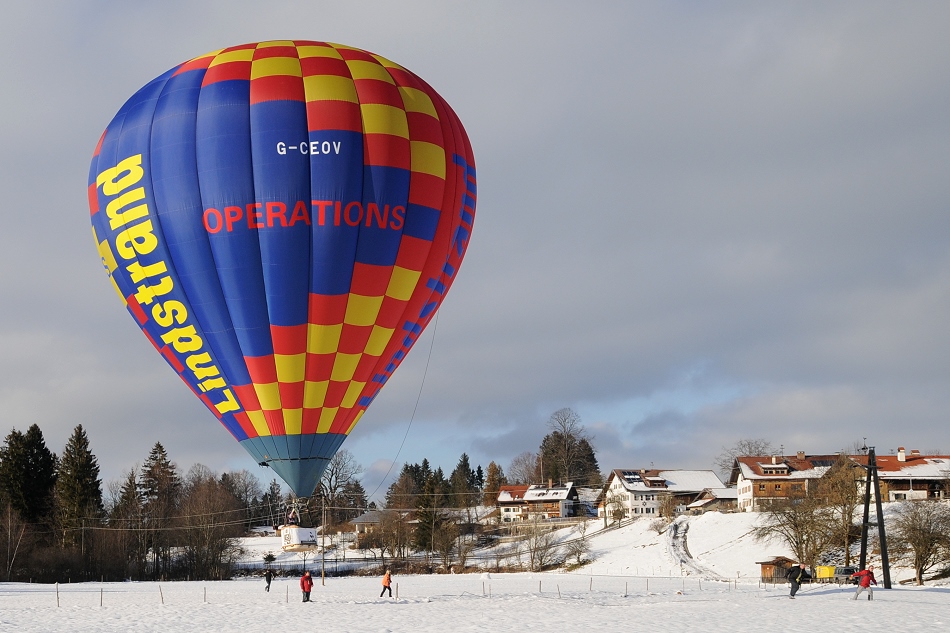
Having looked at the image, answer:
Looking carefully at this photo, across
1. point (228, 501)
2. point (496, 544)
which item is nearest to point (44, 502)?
point (228, 501)

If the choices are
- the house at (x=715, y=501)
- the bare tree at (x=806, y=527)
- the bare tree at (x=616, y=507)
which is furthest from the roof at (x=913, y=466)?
the bare tree at (x=806, y=527)

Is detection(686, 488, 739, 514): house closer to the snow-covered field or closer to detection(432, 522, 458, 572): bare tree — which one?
detection(432, 522, 458, 572): bare tree

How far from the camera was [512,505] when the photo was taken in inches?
4877

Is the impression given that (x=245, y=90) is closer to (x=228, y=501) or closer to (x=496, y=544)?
(x=496, y=544)

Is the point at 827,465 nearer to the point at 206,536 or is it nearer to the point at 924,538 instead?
the point at 924,538

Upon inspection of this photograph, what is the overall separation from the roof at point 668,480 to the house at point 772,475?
12.7 meters

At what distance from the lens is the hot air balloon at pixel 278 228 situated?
84.3ft

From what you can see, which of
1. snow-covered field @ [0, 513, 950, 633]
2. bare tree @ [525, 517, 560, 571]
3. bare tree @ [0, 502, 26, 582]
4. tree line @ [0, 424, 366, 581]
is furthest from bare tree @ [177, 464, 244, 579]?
snow-covered field @ [0, 513, 950, 633]

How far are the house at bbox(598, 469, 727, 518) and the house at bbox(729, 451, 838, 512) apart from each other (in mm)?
8490

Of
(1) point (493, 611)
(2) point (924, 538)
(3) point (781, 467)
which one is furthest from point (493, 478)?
(1) point (493, 611)

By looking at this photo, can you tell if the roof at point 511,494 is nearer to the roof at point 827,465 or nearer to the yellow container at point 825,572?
the roof at point 827,465

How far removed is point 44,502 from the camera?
82.6 m

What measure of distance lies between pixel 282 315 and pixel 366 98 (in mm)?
6291

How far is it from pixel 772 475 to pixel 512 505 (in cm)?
3717
